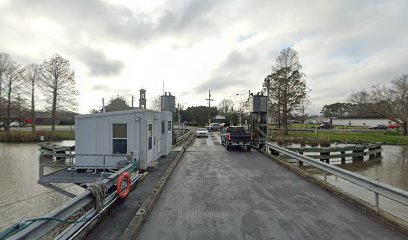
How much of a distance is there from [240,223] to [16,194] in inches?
451

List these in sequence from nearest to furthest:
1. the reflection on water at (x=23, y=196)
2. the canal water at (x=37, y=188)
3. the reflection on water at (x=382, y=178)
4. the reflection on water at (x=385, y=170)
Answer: the reflection on water at (x=382, y=178), the canal water at (x=37, y=188), the reflection on water at (x=23, y=196), the reflection on water at (x=385, y=170)

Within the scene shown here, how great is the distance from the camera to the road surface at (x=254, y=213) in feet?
17.3

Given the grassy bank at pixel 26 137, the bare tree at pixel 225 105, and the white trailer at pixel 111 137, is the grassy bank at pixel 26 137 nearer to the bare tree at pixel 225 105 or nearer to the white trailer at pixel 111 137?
the white trailer at pixel 111 137

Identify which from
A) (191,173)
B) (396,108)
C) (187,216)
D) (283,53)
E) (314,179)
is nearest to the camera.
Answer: (187,216)

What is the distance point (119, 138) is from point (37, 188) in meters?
5.66

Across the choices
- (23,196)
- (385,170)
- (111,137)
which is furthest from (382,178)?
(23,196)

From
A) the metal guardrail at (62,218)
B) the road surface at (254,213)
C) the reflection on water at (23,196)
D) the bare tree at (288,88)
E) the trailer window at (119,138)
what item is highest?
the bare tree at (288,88)

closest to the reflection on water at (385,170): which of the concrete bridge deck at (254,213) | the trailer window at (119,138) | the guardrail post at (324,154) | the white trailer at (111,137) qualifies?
the guardrail post at (324,154)

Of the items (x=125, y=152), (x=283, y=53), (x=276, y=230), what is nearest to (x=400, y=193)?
(x=276, y=230)

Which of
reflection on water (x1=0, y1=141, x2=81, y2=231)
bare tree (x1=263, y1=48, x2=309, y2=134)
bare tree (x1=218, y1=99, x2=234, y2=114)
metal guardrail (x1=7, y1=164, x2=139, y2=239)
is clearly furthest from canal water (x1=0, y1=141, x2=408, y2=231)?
bare tree (x1=218, y1=99, x2=234, y2=114)

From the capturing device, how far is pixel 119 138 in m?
11.7

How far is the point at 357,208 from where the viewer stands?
22.1 feet

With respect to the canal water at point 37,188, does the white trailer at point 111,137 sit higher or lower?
higher

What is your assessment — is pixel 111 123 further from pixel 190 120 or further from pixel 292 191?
pixel 190 120
